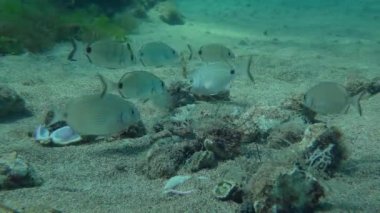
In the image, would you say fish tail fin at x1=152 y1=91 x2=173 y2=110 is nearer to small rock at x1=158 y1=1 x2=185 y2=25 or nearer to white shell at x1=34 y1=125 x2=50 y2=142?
white shell at x1=34 y1=125 x2=50 y2=142

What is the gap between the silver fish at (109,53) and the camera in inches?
244

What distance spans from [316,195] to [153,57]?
4.26 meters

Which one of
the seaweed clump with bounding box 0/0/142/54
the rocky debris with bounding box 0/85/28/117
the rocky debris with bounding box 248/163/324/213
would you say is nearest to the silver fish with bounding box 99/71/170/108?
the rocky debris with bounding box 0/85/28/117

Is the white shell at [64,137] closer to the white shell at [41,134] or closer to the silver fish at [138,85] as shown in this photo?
the white shell at [41,134]

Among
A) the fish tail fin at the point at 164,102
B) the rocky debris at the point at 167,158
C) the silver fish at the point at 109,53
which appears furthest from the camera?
the fish tail fin at the point at 164,102

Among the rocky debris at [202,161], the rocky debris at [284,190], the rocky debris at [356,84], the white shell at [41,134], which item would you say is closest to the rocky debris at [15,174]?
the white shell at [41,134]

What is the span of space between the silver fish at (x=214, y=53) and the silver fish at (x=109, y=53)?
1.93 m

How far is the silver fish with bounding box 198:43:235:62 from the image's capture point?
7.84 m

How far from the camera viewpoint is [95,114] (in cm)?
433

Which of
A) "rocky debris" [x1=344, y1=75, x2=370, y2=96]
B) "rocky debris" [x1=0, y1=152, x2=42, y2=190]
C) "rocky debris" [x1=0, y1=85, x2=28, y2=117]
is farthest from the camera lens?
"rocky debris" [x1=344, y1=75, x2=370, y2=96]

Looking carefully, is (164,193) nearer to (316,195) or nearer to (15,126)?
(316,195)

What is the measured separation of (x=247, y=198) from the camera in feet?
11.3

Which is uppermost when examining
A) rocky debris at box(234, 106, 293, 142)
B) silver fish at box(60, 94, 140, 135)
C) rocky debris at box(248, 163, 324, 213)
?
silver fish at box(60, 94, 140, 135)

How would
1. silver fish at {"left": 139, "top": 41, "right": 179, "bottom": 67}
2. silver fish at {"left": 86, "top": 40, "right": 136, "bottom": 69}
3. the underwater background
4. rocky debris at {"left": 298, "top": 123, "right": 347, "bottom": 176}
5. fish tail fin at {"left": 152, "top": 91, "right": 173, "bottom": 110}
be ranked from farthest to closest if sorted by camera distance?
silver fish at {"left": 139, "top": 41, "right": 179, "bottom": 67} < fish tail fin at {"left": 152, "top": 91, "right": 173, "bottom": 110} < silver fish at {"left": 86, "top": 40, "right": 136, "bottom": 69} < rocky debris at {"left": 298, "top": 123, "right": 347, "bottom": 176} < the underwater background
